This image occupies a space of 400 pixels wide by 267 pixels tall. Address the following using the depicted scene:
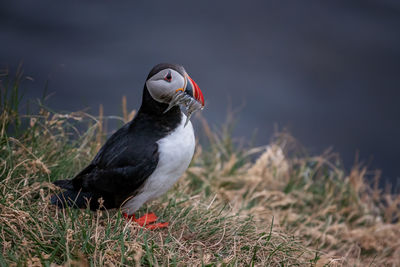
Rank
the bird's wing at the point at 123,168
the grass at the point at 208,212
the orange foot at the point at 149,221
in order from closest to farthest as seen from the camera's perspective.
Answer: the grass at the point at 208,212, the bird's wing at the point at 123,168, the orange foot at the point at 149,221

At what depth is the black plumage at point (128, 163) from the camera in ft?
9.66

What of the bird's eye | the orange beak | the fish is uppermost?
the bird's eye

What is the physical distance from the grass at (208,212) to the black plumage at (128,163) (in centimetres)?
13

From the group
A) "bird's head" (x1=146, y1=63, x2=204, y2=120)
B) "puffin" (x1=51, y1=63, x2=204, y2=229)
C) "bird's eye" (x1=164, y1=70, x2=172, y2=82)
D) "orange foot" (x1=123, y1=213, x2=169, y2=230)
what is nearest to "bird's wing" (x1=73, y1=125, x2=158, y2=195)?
"puffin" (x1=51, y1=63, x2=204, y2=229)

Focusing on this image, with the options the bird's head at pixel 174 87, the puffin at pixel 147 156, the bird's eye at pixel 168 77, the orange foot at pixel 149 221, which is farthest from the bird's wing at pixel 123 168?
the bird's eye at pixel 168 77

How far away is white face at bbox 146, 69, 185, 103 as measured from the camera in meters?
2.81

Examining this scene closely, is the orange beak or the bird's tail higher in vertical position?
the orange beak

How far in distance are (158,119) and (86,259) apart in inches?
41.5

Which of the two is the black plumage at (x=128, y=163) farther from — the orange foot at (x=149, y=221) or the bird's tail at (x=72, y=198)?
the orange foot at (x=149, y=221)

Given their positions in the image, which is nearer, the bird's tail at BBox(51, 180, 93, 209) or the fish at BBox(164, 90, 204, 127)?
the fish at BBox(164, 90, 204, 127)

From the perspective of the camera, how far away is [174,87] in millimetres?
2812

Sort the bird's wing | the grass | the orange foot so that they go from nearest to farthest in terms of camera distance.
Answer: the grass → the bird's wing → the orange foot

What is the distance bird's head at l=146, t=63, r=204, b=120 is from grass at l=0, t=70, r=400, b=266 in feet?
2.66

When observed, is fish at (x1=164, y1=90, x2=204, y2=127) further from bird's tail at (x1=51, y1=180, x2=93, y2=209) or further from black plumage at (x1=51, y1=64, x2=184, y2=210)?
bird's tail at (x1=51, y1=180, x2=93, y2=209)
